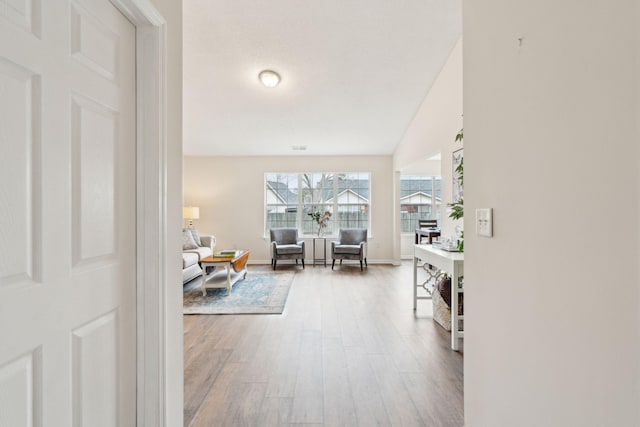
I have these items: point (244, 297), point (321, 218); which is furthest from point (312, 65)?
point (321, 218)

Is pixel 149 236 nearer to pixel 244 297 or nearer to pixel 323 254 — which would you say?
pixel 244 297

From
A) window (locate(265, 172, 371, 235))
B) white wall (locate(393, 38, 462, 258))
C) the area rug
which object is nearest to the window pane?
window (locate(265, 172, 371, 235))

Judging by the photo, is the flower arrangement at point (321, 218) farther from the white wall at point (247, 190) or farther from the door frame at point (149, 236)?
the door frame at point (149, 236)

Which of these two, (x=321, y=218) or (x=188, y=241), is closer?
(x=188, y=241)

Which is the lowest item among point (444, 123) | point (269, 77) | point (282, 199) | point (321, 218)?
point (321, 218)

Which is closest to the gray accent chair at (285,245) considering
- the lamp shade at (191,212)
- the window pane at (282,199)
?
the window pane at (282,199)

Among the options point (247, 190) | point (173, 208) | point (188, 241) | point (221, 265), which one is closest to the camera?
point (173, 208)

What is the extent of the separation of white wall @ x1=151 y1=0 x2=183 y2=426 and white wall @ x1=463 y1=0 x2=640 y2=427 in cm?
132

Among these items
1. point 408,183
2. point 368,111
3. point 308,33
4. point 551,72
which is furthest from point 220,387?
point 408,183

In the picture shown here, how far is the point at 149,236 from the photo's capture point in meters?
1.22

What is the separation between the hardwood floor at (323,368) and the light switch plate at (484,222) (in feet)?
3.82

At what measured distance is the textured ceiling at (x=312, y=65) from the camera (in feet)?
10.5

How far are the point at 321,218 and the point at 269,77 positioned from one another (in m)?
3.62

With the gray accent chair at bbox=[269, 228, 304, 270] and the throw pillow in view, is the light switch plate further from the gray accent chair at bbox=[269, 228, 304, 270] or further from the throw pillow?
the throw pillow
